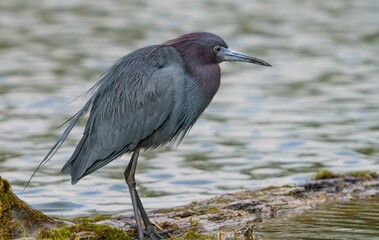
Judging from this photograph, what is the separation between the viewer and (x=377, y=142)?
14.4 metres

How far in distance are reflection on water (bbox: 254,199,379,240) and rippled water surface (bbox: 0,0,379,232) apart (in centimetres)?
196

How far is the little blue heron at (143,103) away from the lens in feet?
29.4

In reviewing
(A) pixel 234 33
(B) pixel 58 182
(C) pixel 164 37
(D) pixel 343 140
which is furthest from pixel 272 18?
(B) pixel 58 182

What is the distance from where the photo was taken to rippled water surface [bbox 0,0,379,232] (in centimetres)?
1259

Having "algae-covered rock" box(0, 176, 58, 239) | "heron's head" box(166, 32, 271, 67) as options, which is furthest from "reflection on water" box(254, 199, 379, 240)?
"algae-covered rock" box(0, 176, 58, 239)

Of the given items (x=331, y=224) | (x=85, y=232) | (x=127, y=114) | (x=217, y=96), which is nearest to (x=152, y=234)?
(x=85, y=232)

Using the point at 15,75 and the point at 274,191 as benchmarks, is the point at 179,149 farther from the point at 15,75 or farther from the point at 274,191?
the point at 15,75

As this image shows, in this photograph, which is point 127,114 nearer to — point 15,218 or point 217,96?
point 15,218

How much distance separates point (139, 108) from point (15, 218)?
5.40ft

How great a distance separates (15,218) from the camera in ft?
27.4

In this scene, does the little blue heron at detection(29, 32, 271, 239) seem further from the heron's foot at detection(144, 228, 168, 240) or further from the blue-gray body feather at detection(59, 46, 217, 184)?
the heron's foot at detection(144, 228, 168, 240)

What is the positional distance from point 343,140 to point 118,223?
647 cm

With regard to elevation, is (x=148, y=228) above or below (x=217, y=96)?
below

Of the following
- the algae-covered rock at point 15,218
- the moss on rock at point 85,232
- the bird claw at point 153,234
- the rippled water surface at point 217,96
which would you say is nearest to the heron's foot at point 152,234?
the bird claw at point 153,234
